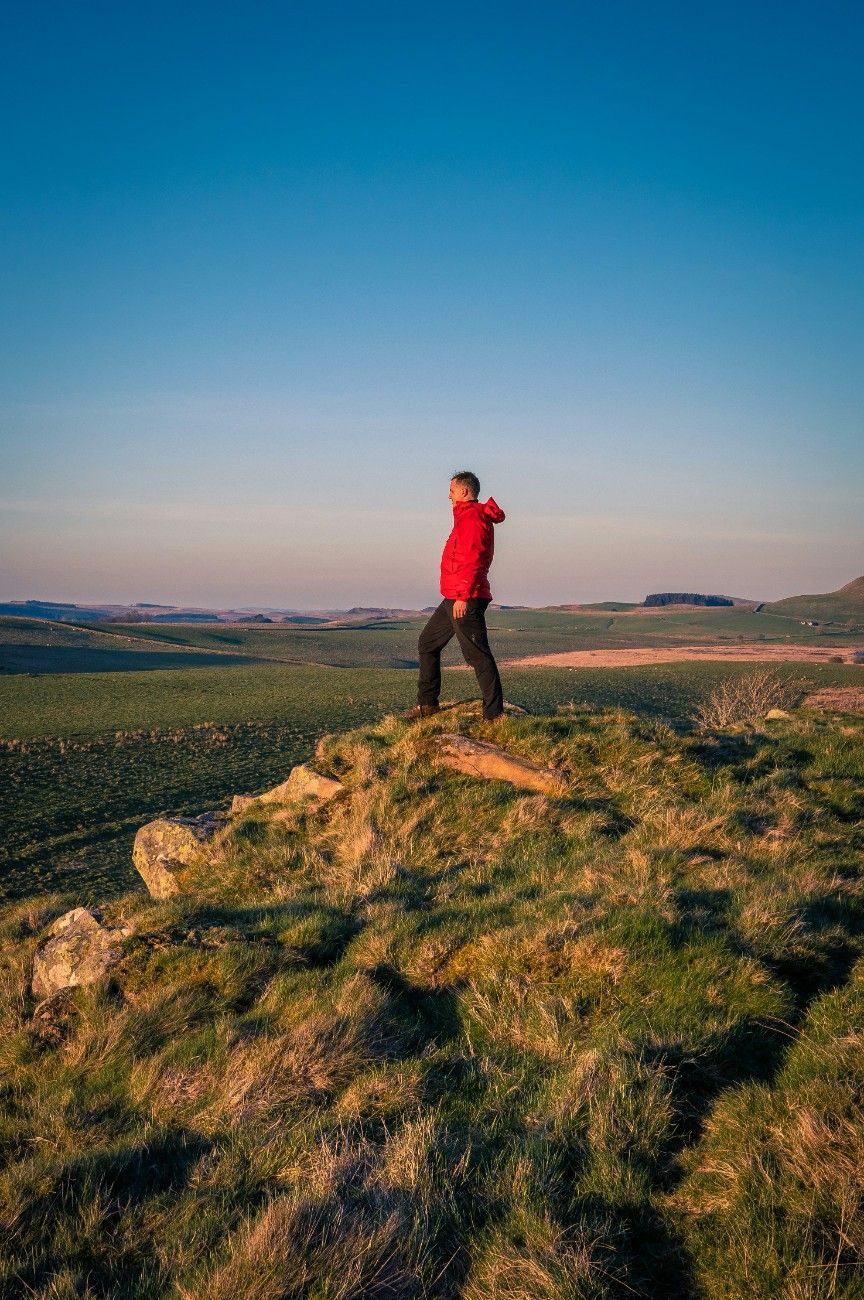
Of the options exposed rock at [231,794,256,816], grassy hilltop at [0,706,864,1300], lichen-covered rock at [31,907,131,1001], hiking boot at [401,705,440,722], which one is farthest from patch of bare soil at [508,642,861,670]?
lichen-covered rock at [31,907,131,1001]

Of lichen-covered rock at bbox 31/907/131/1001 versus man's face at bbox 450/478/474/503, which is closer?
lichen-covered rock at bbox 31/907/131/1001

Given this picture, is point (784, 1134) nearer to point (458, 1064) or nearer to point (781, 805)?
point (458, 1064)

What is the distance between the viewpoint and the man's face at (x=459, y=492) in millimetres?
9047

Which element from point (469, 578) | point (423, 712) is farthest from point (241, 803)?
point (469, 578)

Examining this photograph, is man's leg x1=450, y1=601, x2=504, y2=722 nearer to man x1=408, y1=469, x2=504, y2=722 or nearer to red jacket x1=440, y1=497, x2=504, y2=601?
man x1=408, y1=469, x2=504, y2=722

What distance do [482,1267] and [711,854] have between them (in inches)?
190

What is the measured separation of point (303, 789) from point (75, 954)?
3753 mm

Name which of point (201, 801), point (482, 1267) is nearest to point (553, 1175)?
point (482, 1267)

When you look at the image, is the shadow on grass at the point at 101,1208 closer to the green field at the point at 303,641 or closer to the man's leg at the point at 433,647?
the man's leg at the point at 433,647

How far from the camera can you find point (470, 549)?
9.03 metres

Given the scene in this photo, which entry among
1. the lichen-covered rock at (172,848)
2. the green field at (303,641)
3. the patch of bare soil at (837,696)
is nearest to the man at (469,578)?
the lichen-covered rock at (172,848)

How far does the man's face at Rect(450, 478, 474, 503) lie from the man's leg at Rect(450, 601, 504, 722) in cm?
128

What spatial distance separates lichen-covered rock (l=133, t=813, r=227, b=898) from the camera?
849cm

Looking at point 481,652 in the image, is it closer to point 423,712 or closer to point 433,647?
point 433,647
